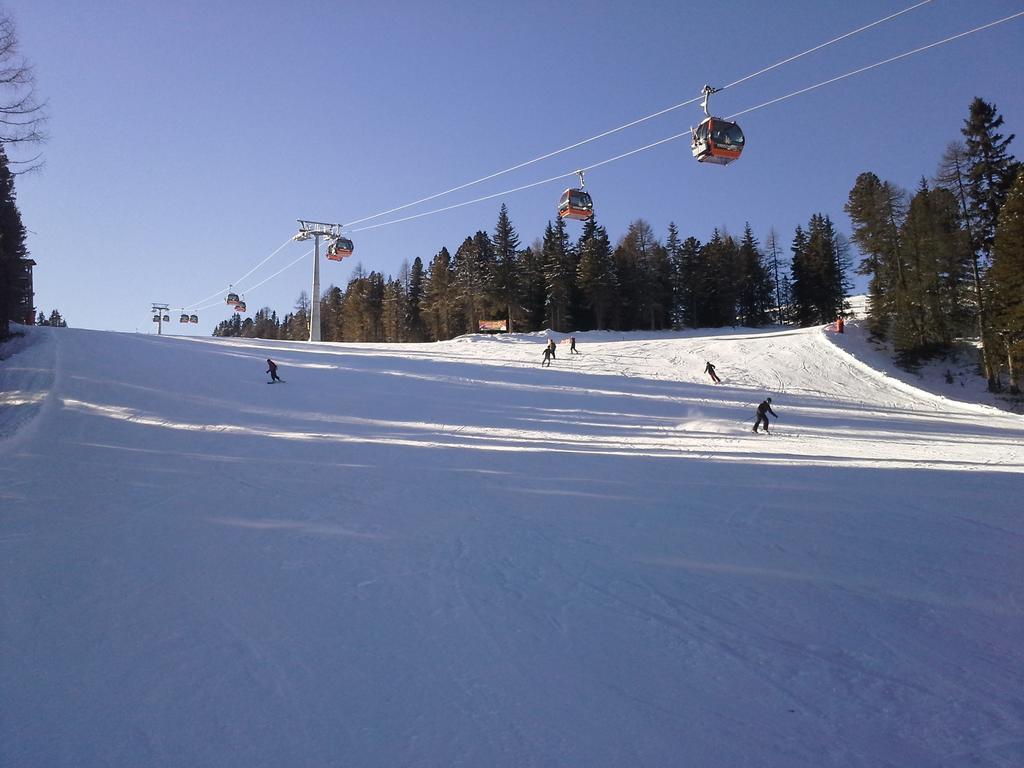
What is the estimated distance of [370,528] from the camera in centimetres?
784

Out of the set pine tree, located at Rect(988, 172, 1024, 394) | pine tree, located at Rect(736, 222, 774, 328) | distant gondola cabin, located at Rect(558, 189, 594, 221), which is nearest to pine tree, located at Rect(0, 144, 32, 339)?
distant gondola cabin, located at Rect(558, 189, 594, 221)

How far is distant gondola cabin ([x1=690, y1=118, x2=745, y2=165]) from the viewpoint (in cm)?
1361

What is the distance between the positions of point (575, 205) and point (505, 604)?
50.7 ft

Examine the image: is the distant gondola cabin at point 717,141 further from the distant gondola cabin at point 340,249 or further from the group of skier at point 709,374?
the distant gondola cabin at point 340,249

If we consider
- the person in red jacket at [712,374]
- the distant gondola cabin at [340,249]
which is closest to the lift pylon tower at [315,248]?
the distant gondola cabin at [340,249]

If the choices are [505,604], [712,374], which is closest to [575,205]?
[712,374]

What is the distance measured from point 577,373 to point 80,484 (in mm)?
23220

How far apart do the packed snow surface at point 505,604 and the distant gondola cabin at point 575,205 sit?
8308 millimetres

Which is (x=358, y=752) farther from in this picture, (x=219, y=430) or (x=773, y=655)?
(x=219, y=430)

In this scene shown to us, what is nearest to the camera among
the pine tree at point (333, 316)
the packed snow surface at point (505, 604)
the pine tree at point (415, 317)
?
the packed snow surface at point (505, 604)

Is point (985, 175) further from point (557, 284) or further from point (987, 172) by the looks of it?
point (557, 284)

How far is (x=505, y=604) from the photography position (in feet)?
18.2

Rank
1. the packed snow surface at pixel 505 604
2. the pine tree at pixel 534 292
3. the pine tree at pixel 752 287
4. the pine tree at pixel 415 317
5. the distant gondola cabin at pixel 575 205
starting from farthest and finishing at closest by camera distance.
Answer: the pine tree at pixel 415 317, the pine tree at pixel 752 287, the pine tree at pixel 534 292, the distant gondola cabin at pixel 575 205, the packed snow surface at pixel 505 604

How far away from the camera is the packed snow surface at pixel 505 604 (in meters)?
3.70
